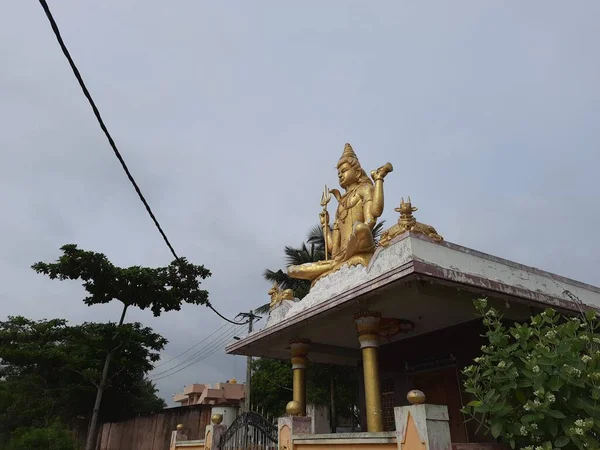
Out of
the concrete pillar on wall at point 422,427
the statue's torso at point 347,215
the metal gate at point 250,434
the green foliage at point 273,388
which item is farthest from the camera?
the green foliage at point 273,388

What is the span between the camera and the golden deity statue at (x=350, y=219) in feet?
25.6

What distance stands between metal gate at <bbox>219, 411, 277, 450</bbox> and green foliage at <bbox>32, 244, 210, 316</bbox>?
8908mm

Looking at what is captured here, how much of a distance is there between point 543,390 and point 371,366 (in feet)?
9.91

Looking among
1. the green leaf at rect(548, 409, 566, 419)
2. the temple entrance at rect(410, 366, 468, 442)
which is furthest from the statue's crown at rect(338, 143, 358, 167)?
the green leaf at rect(548, 409, 566, 419)

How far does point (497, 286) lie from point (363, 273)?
196 centimetres

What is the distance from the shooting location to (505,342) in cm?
463

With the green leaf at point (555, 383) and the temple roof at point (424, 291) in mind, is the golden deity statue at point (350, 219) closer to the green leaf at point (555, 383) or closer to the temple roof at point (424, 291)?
the temple roof at point (424, 291)

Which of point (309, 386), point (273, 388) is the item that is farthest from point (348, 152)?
point (273, 388)

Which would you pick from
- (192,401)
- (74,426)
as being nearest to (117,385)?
(74,426)

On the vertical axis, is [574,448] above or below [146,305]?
below

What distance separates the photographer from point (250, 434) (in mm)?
7516

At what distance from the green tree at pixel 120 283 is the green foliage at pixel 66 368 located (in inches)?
19.9

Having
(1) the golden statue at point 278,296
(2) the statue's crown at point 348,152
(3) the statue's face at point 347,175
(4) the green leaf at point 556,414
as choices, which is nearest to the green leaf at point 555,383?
(4) the green leaf at point 556,414

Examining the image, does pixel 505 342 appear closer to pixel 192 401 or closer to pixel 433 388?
pixel 433 388
